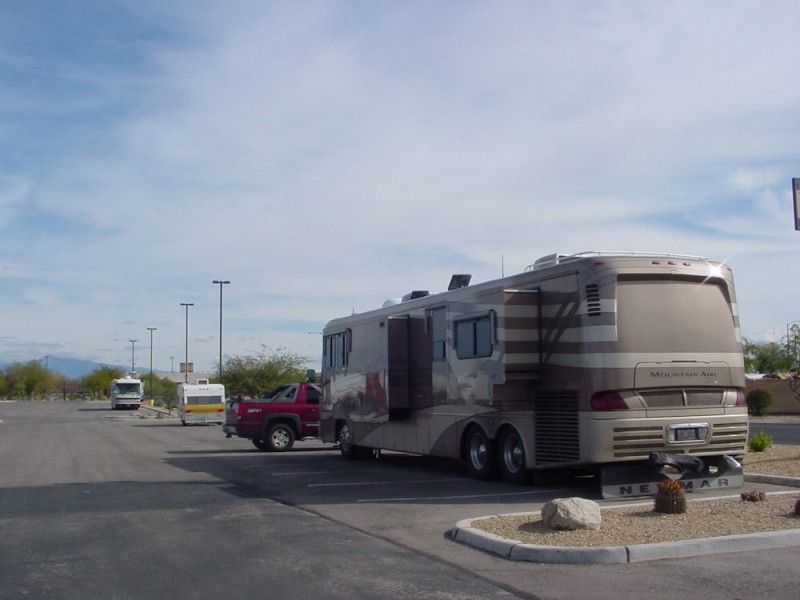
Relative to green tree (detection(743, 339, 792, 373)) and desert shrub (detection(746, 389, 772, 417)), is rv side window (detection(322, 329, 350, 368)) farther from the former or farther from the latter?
green tree (detection(743, 339, 792, 373))

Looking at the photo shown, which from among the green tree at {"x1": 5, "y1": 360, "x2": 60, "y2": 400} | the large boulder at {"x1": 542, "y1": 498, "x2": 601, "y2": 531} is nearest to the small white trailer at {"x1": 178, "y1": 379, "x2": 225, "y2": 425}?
the large boulder at {"x1": 542, "y1": 498, "x2": 601, "y2": 531}

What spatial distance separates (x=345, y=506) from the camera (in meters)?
13.1

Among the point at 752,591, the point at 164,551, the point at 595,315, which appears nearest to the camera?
the point at 752,591

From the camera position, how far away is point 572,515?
32.1 ft

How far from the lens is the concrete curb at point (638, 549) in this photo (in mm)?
8727

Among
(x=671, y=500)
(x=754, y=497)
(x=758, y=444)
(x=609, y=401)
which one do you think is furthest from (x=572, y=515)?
(x=758, y=444)

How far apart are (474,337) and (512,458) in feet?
6.56

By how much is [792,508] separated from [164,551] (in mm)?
7028

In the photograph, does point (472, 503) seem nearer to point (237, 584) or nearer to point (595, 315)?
point (595, 315)

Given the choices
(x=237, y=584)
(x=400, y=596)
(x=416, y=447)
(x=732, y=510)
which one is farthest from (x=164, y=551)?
(x=416, y=447)

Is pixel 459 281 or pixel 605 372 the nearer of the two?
pixel 605 372

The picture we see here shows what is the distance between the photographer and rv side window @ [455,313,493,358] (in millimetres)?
14627

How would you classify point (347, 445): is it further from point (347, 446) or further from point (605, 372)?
point (605, 372)

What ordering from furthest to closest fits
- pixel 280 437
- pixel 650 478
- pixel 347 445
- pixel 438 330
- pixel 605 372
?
pixel 280 437 → pixel 347 445 → pixel 438 330 → pixel 650 478 → pixel 605 372
